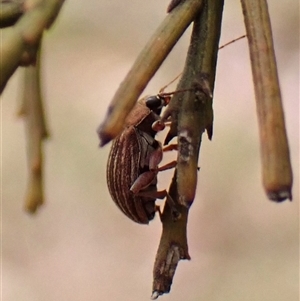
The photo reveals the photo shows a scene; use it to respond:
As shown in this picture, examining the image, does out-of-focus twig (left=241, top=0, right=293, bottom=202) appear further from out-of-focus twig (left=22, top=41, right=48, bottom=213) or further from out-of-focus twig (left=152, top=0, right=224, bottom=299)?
out-of-focus twig (left=22, top=41, right=48, bottom=213)

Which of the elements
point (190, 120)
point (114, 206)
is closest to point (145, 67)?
point (190, 120)

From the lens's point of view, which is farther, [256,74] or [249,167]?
[249,167]

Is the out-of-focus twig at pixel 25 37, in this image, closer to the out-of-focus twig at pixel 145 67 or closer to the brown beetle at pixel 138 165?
the out-of-focus twig at pixel 145 67

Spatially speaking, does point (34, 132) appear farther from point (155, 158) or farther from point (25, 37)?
point (155, 158)

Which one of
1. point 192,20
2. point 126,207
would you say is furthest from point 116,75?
point 192,20

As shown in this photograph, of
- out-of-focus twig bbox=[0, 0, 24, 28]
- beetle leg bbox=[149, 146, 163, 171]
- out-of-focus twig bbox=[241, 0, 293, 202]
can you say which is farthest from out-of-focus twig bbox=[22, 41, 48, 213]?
beetle leg bbox=[149, 146, 163, 171]

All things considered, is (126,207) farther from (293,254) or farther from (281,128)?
(293,254)

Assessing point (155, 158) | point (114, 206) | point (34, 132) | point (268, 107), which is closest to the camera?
point (268, 107)

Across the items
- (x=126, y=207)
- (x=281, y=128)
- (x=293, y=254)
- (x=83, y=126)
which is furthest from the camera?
(x=83, y=126)

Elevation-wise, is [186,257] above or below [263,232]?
below
